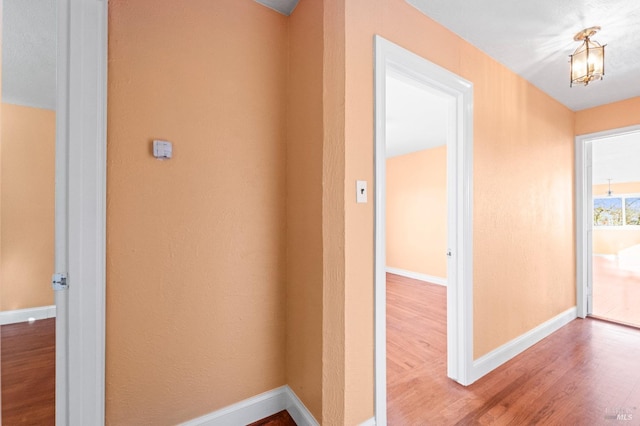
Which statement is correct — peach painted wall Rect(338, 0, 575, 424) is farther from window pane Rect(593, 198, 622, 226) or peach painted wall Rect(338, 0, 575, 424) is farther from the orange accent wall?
window pane Rect(593, 198, 622, 226)

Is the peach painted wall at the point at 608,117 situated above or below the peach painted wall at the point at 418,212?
above

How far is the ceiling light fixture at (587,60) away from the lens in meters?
1.89

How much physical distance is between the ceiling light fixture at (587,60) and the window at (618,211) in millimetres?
9178

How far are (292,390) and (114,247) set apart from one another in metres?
1.30

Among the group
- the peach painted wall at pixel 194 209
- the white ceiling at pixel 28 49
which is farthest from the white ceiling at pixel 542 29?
the white ceiling at pixel 28 49

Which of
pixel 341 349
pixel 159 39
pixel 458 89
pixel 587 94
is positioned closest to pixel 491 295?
pixel 341 349

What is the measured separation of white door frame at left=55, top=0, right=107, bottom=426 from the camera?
1290 millimetres

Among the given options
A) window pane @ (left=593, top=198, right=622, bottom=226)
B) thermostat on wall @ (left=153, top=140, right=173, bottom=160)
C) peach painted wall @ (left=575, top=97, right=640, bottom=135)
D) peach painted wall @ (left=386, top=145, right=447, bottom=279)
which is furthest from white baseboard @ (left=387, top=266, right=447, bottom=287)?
window pane @ (left=593, top=198, right=622, bottom=226)

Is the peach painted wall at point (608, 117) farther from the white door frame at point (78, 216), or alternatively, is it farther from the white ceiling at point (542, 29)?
the white door frame at point (78, 216)

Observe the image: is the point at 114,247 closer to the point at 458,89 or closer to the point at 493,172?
the point at 458,89

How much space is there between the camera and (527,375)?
7.11ft

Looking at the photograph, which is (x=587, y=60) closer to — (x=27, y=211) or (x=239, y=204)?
(x=239, y=204)

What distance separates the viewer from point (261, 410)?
1710mm

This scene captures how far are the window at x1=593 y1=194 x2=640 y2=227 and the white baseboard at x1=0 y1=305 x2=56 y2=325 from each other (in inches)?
495
